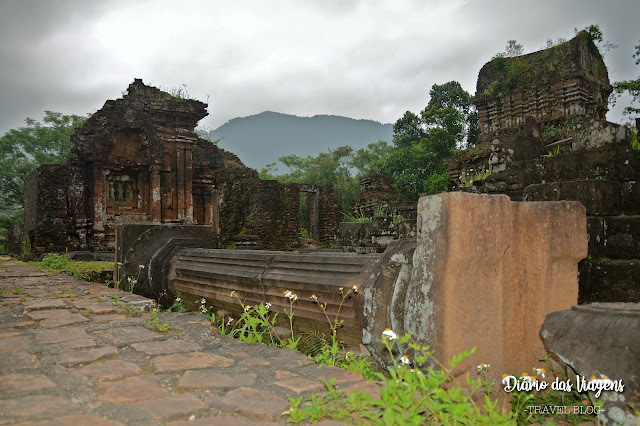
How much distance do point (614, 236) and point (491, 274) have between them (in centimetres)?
129

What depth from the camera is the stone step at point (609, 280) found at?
8.91 ft

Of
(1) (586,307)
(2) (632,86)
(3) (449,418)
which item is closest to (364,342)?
(3) (449,418)

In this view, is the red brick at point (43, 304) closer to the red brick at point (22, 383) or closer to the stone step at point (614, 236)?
the red brick at point (22, 383)

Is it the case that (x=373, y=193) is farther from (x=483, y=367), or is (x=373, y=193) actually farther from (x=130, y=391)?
(x=130, y=391)

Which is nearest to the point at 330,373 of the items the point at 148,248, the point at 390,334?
the point at 390,334

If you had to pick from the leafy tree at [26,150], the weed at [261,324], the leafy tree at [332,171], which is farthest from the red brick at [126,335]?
the leafy tree at [332,171]

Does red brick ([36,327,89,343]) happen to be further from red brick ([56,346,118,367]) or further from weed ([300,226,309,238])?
weed ([300,226,309,238])

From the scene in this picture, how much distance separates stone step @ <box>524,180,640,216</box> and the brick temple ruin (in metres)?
10.0

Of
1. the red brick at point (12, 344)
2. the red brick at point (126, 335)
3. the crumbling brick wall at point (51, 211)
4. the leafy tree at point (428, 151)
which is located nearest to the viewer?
the red brick at point (12, 344)

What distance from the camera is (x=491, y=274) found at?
2.21 m

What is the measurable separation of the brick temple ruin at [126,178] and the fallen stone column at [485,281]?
1030 centimetres

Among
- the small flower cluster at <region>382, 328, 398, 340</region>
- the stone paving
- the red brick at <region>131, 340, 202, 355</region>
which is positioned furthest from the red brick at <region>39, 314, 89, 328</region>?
the small flower cluster at <region>382, 328, 398, 340</region>

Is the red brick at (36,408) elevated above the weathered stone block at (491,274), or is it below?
below

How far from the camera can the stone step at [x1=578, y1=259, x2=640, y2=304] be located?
8.91ft
